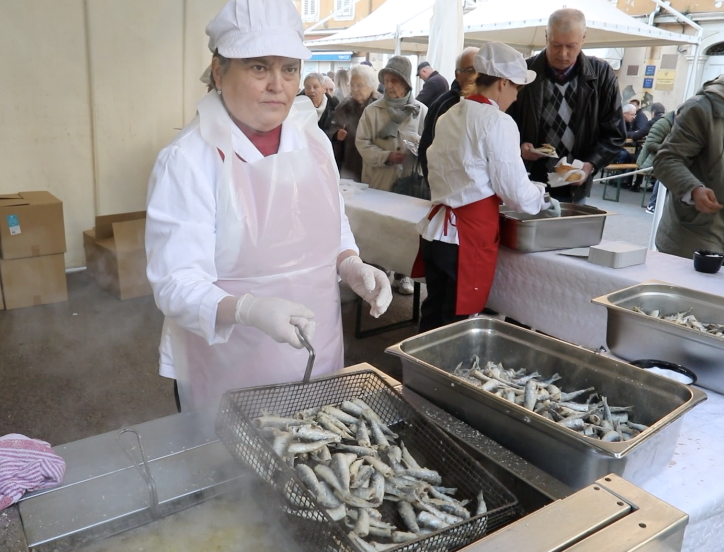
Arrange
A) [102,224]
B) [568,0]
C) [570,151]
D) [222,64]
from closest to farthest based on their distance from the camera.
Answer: [222,64], [570,151], [102,224], [568,0]

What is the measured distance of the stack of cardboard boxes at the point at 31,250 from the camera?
409 cm

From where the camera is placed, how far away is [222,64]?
54.9 inches

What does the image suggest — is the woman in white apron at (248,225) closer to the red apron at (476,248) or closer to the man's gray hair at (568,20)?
the red apron at (476,248)

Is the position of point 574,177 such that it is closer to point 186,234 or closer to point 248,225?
point 248,225

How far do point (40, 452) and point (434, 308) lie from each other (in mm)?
2472

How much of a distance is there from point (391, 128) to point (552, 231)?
2221 millimetres

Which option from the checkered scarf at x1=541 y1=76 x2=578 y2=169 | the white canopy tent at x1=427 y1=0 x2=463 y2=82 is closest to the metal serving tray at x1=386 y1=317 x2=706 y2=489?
the checkered scarf at x1=541 y1=76 x2=578 y2=169

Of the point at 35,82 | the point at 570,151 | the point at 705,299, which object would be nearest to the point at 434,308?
the point at 570,151

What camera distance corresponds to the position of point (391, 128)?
187 inches

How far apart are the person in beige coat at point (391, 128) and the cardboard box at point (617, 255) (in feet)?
7.48

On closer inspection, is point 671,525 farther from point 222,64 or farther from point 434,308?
point 434,308

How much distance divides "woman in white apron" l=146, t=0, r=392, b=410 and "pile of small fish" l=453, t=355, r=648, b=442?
0.32 metres

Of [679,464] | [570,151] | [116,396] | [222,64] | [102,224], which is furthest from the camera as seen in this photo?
[102,224]

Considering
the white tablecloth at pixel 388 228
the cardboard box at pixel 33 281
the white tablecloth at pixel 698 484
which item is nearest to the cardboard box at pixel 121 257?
the cardboard box at pixel 33 281
